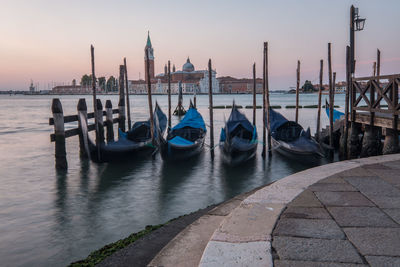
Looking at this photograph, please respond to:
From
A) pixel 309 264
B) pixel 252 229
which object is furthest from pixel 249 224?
pixel 309 264

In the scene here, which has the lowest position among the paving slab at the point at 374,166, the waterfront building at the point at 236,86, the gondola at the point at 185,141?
the gondola at the point at 185,141

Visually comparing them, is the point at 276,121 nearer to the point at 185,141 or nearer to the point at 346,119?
the point at 346,119

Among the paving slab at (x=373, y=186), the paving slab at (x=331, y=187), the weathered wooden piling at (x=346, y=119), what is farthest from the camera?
the weathered wooden piling at (x=346, y=119)

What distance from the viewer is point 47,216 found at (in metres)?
6.19

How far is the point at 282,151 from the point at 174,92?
130 m

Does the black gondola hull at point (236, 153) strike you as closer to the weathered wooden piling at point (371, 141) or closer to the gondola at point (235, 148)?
the gondola at point (235, 148)

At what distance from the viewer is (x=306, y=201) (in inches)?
123

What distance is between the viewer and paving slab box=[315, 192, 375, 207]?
10.1 feet

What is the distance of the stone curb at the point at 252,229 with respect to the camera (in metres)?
2.07

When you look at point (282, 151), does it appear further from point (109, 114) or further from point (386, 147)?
point (109, 114)

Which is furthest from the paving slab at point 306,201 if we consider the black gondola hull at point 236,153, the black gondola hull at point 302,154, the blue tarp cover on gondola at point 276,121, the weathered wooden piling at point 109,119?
the weathered wooden piling at point 109,119

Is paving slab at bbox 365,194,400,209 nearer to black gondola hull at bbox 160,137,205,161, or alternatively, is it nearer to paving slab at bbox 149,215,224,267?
paving slab at bbox 149,215,224,267

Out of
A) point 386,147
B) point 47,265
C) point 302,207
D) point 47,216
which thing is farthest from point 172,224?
point 386,147

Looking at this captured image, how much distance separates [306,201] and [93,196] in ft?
17.9
